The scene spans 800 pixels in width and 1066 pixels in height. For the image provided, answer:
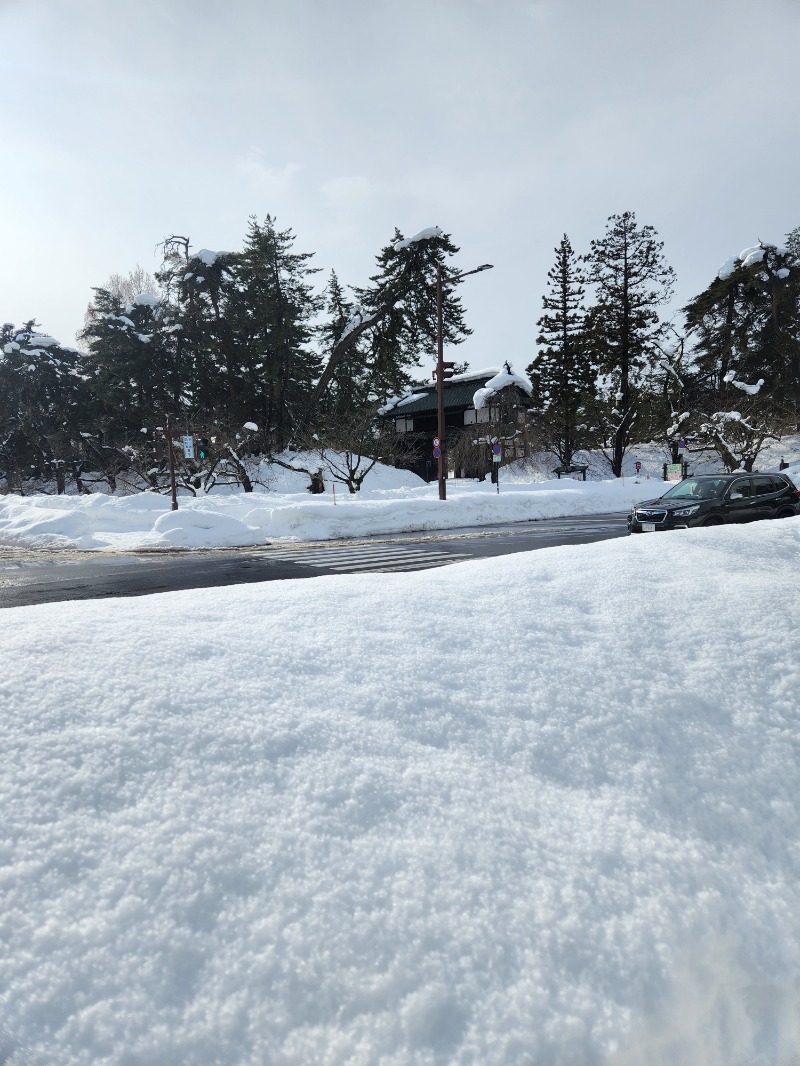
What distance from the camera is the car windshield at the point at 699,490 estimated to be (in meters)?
11.9

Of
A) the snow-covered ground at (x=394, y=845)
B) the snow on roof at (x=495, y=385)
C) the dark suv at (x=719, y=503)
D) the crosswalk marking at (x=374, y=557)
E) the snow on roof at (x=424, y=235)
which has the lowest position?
the snow-covered ground at (x=394, y=845)

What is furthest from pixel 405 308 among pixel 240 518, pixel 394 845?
pixel 394 845

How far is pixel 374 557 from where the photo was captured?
38.2 feet

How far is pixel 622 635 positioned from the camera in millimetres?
3428

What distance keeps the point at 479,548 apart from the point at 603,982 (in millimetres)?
11110

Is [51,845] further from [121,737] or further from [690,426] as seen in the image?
[690,426]

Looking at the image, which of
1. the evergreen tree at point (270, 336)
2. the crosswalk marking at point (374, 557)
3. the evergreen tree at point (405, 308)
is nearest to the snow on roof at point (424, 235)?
the evergreen tree at point (405, 308)

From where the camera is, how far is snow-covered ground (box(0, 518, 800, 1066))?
1606 millimetres

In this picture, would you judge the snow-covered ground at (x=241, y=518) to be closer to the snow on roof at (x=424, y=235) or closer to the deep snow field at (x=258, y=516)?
the deep snow field at (x=258, y=516)

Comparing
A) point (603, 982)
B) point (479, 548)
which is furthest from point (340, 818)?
point (479, 548)

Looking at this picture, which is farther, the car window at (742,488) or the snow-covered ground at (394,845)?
the car window at (742,488)

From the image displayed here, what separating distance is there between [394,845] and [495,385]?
124 ft

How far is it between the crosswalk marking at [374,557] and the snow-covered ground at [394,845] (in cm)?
684

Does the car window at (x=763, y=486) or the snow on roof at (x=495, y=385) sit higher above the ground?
the snow on roof at (x=495, y=385)
